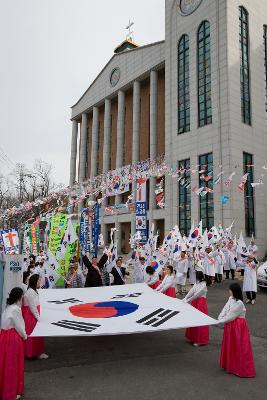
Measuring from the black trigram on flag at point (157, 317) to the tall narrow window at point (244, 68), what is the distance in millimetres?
26437

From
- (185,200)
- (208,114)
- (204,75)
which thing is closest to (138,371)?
(185,200)

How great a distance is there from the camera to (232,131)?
93.7 ft

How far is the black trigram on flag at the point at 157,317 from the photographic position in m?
6.45

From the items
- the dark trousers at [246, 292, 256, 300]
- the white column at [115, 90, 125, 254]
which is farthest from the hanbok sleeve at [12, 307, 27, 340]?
the white column at [115, 90, 125, 254]

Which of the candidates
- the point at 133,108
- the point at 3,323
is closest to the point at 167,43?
the point at 133,108

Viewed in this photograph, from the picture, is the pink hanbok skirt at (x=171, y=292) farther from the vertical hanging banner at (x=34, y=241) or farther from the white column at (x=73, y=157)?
the white column at (x=73, y=157)

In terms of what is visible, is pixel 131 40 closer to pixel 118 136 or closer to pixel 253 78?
pixel 118 136

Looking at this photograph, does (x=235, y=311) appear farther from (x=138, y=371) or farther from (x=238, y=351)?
(x=138, y=371)

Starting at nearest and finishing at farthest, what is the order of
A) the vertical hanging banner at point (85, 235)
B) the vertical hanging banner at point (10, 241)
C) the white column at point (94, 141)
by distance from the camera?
the vertical hanging banner at point (10, 241) → the vertical hanging banner at point (85, 235) → the white column at point (94, 141)

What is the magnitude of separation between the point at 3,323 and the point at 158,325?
275 cm

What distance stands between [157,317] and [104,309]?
1.37m

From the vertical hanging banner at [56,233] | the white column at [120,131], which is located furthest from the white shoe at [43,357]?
the white column at [120,131]

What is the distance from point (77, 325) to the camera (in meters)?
6.36

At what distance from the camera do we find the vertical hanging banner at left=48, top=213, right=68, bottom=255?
12.4 meters
